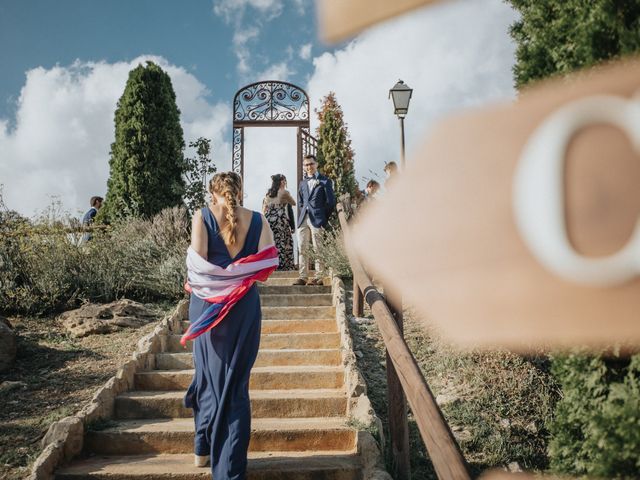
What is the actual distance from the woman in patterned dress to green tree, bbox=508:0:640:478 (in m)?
6.67

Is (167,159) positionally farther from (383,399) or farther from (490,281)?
(490,281)

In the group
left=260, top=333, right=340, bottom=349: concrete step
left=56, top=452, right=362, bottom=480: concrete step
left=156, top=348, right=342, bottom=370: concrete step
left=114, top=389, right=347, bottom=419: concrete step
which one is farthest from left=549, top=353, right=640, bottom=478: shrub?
left=260, top=333, right=340, bottom=349: concrete step

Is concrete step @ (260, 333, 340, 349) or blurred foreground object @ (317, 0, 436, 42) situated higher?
blurred foreground object @ (317, 0, 436, 42)

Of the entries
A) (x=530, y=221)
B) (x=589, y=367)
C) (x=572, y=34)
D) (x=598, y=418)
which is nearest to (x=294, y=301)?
(x=589, y=367)

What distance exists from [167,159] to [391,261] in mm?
11283

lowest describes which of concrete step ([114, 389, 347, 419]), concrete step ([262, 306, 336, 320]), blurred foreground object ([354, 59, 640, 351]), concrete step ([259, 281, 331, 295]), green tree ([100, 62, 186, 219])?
concrete step ([114, 389, 347, 419])

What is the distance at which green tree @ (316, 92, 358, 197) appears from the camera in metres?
13.6

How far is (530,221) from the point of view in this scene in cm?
37

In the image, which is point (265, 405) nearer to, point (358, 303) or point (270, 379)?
point (270, 379)

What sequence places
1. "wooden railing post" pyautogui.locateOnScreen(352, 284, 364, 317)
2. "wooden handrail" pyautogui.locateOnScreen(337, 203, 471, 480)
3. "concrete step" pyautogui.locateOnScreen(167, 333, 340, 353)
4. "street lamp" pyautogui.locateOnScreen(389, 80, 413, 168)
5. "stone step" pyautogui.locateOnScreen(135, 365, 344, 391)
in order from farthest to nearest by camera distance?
"street lamp" pyautogui.locateOnScreen(389, 80, 413, 168) < "wooden railing post" pyautogui.locateOnScreen(352, 284, 364, 317) < "concrete step" pyautogui.locateOnScreen(167, 333, 340, 353) < "stone step" pyautogui.locateOnScreen(135, 365, 344, 391) < "wooden handrail" pyautogui.locateOnScreen(337, 203, 471, 480)

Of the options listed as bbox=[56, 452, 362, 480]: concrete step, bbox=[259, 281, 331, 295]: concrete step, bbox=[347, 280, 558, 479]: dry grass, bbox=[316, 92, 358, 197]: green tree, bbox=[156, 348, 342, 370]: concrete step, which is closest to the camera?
bbox=[56, 452, 362, 480]: concrete step

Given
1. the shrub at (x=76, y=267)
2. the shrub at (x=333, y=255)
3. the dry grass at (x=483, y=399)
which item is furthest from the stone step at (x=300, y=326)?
the shrub at (x=76, y=267)

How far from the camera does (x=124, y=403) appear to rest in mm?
4816

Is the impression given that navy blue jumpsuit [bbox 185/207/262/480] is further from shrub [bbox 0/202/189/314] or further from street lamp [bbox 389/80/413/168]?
street lamp [bbox 389/80/413/168]
